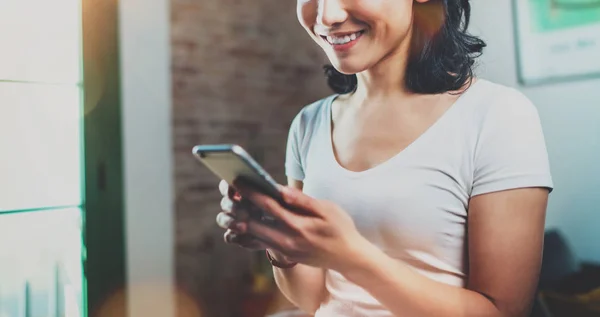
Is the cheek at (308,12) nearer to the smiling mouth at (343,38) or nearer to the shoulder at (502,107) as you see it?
the smiling mouth at (343,38)

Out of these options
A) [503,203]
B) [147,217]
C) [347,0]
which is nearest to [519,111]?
[503,203]

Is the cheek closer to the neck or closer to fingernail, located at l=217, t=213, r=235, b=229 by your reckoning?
the neck

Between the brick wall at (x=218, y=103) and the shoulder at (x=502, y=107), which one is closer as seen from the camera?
the shoulder at (x=502, y=107)

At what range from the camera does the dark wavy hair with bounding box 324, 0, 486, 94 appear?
1.95 ft

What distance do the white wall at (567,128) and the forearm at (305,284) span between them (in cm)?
28

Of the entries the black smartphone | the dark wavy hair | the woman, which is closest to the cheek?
the woman

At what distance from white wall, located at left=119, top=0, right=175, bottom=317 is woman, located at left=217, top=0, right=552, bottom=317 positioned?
1.79ft

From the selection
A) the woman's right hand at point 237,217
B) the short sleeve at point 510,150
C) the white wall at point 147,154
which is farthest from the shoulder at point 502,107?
the white wall at point 147,154

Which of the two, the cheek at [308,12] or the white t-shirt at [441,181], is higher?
the cheek at [308,12]

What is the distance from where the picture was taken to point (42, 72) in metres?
1.08

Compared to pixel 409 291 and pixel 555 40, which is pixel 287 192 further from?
pixel 555 40

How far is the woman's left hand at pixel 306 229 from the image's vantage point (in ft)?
1.65

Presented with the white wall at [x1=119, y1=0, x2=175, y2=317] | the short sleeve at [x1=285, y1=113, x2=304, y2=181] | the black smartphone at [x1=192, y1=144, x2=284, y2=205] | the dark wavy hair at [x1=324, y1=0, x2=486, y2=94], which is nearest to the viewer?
the black smartphone at [x1=192, y1=144, x2=284, y2=205]

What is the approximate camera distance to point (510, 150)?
1.68 feet
